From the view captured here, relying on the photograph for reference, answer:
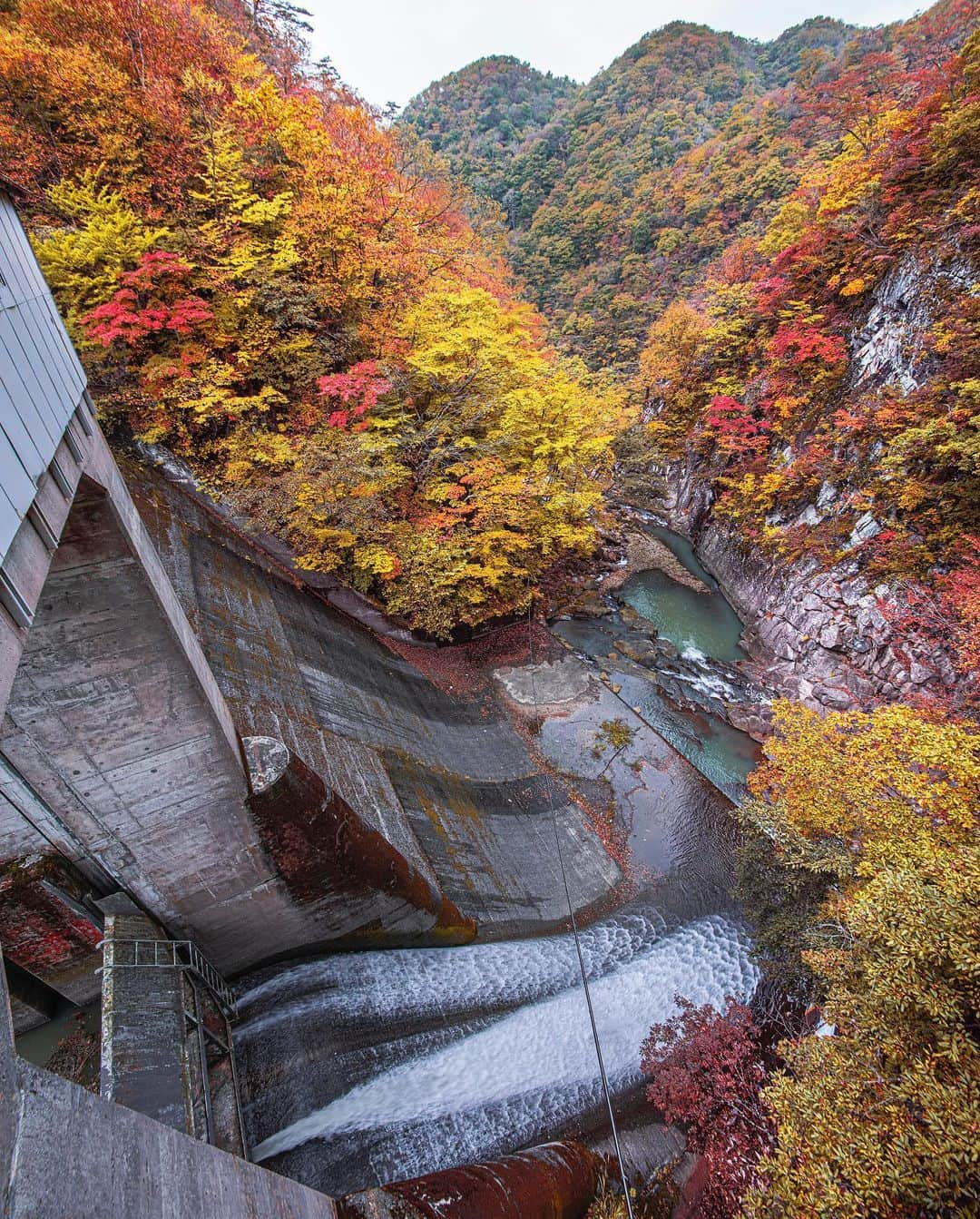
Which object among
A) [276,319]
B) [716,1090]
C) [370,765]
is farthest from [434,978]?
[276,319]

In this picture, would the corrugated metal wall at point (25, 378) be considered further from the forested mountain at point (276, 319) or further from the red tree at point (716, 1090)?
the red tree at point (716, 1090)

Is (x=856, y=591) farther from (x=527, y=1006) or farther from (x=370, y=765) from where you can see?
(x=370, y=765)

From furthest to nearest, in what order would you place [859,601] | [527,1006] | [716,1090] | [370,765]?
[859,601] → [370,765] → [527,1006] → [716,1090]

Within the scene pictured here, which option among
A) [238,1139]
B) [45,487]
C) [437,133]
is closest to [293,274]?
[45,487]

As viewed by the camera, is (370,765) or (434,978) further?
(370,765)

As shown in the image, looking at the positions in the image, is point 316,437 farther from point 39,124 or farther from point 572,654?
point 572,654

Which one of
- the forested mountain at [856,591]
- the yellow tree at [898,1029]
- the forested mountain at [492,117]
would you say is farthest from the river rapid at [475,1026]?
the forested mountain at [492,117]

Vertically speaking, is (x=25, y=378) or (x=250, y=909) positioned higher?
(x=25, y=378)
